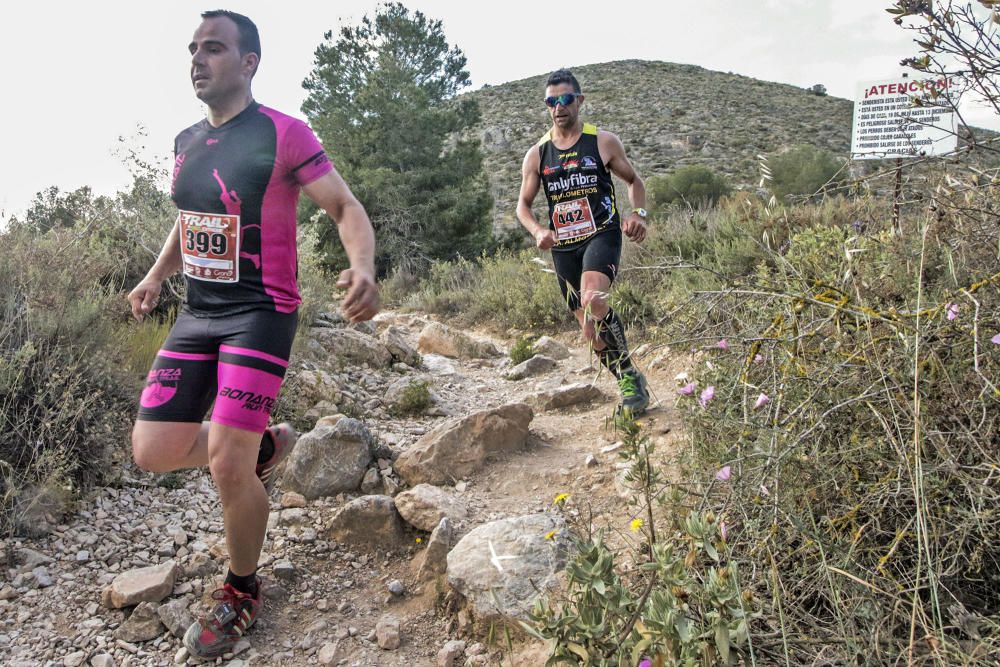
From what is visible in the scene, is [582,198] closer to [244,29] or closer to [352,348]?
[244,29]

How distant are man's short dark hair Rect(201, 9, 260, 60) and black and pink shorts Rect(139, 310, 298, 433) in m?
1.02

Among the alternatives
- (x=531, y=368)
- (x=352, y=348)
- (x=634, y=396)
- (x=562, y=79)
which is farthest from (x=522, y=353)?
(x=562, y=79)

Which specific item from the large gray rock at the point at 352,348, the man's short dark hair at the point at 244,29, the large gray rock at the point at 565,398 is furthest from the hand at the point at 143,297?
the large gray rock at the point at 352,348

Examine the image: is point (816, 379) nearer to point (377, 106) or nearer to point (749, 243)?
point (749, 243)

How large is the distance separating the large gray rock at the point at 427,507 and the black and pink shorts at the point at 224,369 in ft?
3.01

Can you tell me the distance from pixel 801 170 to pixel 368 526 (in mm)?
17113

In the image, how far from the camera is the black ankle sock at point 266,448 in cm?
271

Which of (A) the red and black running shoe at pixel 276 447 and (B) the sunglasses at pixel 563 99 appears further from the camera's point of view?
(B) the sunglasses at pixel 563 99

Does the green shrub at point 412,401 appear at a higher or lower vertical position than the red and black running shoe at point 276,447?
lower

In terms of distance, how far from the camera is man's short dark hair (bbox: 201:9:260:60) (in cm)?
247

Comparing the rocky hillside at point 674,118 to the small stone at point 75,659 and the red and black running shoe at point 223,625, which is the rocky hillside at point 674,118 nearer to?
the red and black running shoe at point 223,625

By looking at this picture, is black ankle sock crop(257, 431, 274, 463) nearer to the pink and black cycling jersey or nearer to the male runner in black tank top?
the pink and black cycling jersey

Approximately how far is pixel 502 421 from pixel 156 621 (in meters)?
1.91

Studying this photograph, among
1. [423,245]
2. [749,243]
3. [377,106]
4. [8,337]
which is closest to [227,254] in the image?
[8,337]
